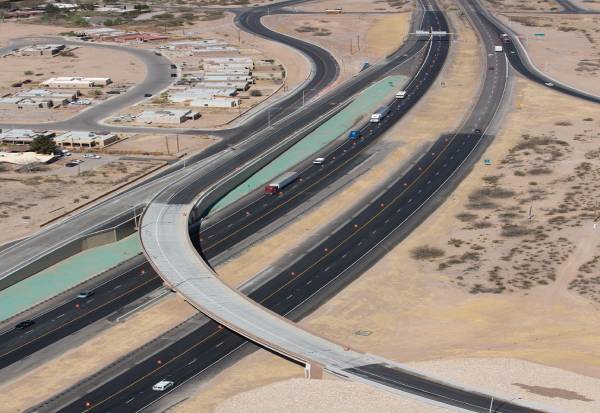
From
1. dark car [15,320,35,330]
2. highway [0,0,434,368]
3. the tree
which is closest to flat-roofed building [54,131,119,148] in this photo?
the tree

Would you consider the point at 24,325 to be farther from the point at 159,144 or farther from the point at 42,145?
the point at 159,144

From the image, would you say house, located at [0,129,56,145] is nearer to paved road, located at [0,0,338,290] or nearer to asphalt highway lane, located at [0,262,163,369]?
paved road, located at [0,0,338,290]

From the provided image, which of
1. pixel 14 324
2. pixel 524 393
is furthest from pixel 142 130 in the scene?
pixel 524 393

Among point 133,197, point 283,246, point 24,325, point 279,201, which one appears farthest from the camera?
point 279,201

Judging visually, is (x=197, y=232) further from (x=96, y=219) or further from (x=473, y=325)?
(x=473, y=325)

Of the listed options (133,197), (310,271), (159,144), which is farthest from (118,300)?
(159,144)
